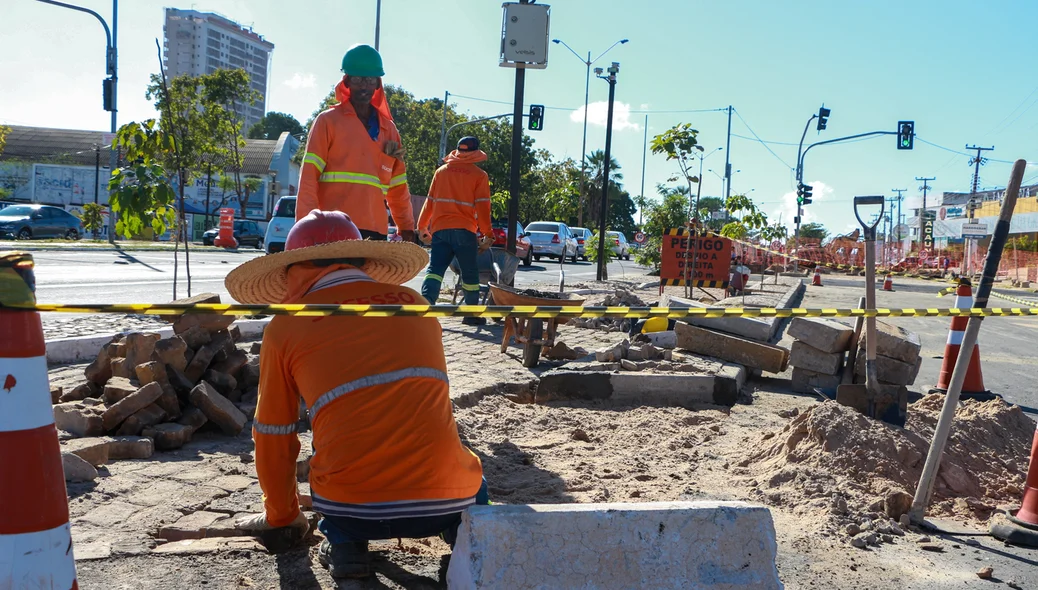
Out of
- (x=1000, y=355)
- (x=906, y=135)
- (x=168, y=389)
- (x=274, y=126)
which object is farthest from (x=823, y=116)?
(x=274, y=126)

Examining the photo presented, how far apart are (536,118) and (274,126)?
89005 millimetres

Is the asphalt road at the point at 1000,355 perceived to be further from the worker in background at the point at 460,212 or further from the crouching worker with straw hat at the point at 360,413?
the crouching worker with straw hat at the point at 360,413

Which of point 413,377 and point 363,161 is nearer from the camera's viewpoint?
point 413,377

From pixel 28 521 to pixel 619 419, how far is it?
413 centimetres

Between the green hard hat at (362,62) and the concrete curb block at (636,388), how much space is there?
253 centimetres

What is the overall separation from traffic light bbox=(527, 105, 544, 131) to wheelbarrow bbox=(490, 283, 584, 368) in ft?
38.8

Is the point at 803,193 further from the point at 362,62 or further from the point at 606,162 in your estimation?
the point at 362,62

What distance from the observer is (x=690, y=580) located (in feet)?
8.33

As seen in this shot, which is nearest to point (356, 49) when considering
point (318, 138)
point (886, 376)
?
point (318, 138)

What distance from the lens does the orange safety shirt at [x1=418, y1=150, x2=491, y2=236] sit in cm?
829

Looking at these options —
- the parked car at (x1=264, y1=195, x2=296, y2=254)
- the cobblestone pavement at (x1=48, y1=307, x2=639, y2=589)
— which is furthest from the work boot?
the parked car at (x1=264, y1=195, x2=296, y2=254)

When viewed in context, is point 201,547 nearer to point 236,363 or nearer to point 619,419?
point 236,363

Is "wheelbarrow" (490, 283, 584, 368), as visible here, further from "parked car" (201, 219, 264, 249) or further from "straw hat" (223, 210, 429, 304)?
"parked car" (201, 219, 264, 249)

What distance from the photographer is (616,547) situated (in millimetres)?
2510
